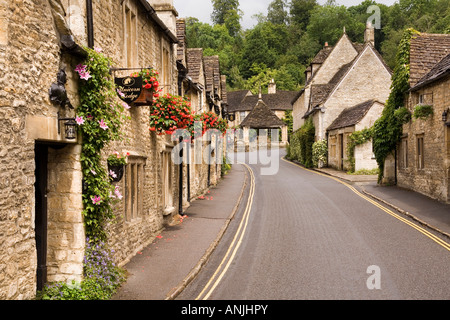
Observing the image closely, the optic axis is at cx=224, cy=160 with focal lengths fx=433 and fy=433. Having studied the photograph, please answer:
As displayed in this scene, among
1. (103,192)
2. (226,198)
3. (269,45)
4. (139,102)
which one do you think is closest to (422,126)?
(226,198)

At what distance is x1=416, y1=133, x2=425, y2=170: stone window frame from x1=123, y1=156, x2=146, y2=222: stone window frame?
556 inches

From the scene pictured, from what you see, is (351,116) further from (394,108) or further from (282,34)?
(282,34)

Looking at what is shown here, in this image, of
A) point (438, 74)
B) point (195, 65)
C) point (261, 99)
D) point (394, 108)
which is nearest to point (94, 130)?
point (438, 74)

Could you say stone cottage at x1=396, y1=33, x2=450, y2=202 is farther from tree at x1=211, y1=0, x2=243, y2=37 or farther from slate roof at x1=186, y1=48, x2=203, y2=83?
tree at x1=211, y1=0, x2=243, y2=37

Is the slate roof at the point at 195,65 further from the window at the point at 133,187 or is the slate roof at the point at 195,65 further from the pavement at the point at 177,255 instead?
the window at the point at 133,187

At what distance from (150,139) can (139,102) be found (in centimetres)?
290

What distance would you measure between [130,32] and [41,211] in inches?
215

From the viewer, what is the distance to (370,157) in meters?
31.2

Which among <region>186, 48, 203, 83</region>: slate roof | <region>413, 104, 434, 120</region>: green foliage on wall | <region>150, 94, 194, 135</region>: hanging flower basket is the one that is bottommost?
<region>150, 94, 194, 135</region>: hanging flower basket

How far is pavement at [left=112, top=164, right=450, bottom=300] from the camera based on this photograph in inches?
332

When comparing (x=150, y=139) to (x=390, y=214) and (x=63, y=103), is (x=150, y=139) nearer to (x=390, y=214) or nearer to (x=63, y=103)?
(x=63, y=103)

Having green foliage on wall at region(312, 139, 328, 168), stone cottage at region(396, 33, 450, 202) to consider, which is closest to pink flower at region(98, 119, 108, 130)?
stone cottage at region(396, 33, 450, 202)

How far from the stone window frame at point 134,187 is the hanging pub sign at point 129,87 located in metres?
1.72

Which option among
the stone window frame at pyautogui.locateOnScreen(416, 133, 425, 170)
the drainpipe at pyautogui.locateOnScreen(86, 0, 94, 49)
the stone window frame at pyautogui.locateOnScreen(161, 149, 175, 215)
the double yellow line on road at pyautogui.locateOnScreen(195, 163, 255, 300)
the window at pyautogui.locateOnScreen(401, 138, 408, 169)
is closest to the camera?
the drainpipe at pyautogui.locateOnScreen(86, 0, 94, 49)
